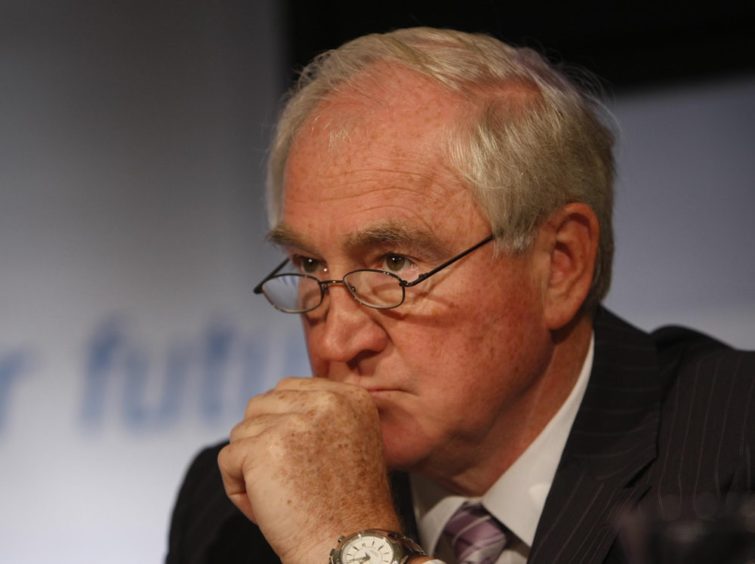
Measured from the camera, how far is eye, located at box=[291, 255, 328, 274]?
2.06m

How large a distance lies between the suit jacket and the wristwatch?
1.00 feet

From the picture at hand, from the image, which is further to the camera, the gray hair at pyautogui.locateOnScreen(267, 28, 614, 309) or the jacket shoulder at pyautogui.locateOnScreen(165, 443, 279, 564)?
the jacket shoulder at pyautogui.locateOnScreen(165, 443, 279, 564)

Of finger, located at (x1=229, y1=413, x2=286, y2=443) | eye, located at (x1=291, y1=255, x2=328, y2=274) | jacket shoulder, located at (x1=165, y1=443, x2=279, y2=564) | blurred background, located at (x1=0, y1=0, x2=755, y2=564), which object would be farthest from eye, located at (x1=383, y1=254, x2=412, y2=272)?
blurred background, located at (x1=0, y1=0, x2=755, y2=564)

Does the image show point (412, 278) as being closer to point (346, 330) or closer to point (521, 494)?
point (346, 330)

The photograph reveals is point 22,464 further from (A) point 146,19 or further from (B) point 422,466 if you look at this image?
(B) point 422,466

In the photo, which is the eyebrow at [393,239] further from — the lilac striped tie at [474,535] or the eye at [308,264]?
the lilac striped tie at [474,535]

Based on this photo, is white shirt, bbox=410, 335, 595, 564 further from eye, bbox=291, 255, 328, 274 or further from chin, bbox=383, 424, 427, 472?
eye, bbox=291, 255, 328, 274

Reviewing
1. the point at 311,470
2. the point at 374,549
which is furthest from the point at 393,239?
the point at 374,549

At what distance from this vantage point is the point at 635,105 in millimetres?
3414

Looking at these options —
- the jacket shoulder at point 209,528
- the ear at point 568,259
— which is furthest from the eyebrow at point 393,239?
the jacket shoulder at point 209,528

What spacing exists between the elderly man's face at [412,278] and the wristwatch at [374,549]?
0.28m

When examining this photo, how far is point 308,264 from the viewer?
209cm

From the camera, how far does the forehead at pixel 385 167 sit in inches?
76.4

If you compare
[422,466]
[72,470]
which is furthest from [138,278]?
[422,466]
